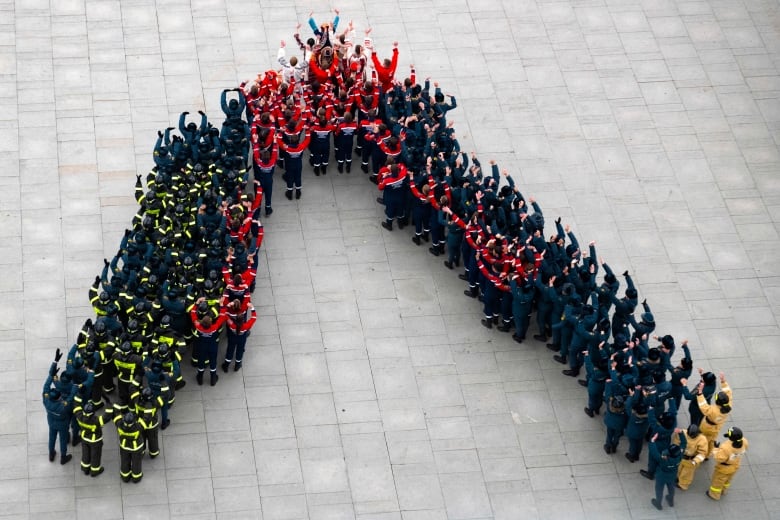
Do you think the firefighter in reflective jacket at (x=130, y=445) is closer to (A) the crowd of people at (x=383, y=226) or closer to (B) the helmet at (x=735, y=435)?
(A) the crowd of people at (x=383, y=226)

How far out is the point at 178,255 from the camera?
25203 mm

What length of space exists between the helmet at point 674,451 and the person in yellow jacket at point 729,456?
796 mm

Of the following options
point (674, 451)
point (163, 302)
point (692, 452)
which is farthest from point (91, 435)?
point (692, 452)

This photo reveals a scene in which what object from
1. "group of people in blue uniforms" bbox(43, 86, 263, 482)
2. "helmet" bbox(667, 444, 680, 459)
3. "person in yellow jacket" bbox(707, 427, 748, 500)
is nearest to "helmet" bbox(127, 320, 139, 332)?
"group of people in blue uniforms" bbox(43, 86, 263, 482)

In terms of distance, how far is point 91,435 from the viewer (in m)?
23.2

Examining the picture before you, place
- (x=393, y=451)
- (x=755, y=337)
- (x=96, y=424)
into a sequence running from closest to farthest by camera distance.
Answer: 1. (x=96, y=424)
2. (x=393, y=451)
3. (x=755, y=337)

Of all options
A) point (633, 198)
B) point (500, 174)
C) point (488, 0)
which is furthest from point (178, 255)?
point (488, 0)

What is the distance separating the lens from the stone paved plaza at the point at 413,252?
79.3 feet

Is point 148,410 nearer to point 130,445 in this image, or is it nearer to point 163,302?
point 130,445

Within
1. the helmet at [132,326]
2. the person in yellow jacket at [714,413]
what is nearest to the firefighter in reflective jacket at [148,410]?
the helmet at [132,326]

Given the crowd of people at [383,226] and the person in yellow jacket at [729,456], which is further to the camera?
the crowd of people at [383,226]

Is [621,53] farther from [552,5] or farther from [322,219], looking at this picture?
[322,219]

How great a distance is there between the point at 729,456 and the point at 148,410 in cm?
914

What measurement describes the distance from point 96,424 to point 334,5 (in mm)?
13190
